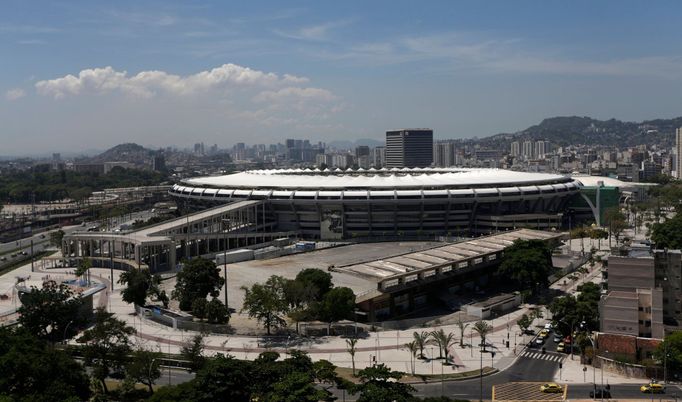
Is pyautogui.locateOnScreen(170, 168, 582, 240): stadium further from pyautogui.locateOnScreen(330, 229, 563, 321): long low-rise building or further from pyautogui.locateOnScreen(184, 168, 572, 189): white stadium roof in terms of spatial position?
pyautogui.locateOnScreen(330, 229, 563, 321): long low-rise building

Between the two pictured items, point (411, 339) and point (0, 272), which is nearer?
point (411, 339)

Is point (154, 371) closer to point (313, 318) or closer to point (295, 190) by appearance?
point (313, 318)

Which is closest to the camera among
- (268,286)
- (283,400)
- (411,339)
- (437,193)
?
(283,400)

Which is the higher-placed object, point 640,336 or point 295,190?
point 295,190

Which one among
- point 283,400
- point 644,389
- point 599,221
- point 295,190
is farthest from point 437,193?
point 283,400

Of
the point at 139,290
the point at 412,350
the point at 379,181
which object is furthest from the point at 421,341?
the point at 379,181

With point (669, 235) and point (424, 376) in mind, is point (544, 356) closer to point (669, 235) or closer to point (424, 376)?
point (424, 376)
